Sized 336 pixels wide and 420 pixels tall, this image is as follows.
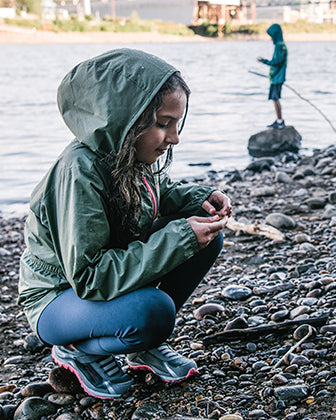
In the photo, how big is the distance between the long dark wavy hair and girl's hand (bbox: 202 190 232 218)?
40 cm

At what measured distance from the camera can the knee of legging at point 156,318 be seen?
6.47ft

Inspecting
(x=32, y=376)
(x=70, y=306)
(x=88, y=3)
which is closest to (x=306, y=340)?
(x=70, y=306)

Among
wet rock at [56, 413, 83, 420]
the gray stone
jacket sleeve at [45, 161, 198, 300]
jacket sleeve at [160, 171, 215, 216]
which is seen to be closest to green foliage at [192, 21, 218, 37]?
the gray stone

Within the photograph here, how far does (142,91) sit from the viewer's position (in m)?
1.88

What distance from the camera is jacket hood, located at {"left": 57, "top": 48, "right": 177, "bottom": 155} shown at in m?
1.87

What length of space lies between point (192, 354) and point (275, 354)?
0.36 meters

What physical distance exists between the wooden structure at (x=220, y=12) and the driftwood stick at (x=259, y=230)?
57.5 m

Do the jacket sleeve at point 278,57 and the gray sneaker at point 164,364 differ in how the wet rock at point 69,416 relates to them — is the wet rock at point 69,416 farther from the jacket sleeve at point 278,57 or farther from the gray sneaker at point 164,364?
the jacket sleeve at point 278,57

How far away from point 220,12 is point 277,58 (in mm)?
53712

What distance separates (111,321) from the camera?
199 centimetres

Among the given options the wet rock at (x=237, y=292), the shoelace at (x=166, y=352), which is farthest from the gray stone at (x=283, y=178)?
the shoelace at (x=166, y=352)

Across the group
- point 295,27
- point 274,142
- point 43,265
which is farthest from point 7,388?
point 295,27

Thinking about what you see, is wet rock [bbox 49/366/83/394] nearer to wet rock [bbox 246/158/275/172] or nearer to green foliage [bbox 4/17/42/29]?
wet rock [bbox 246/158/275/172]

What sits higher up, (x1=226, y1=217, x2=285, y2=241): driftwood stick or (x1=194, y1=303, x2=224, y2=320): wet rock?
(x1=194, y1=303, x2=224, y2=320): wet rock
